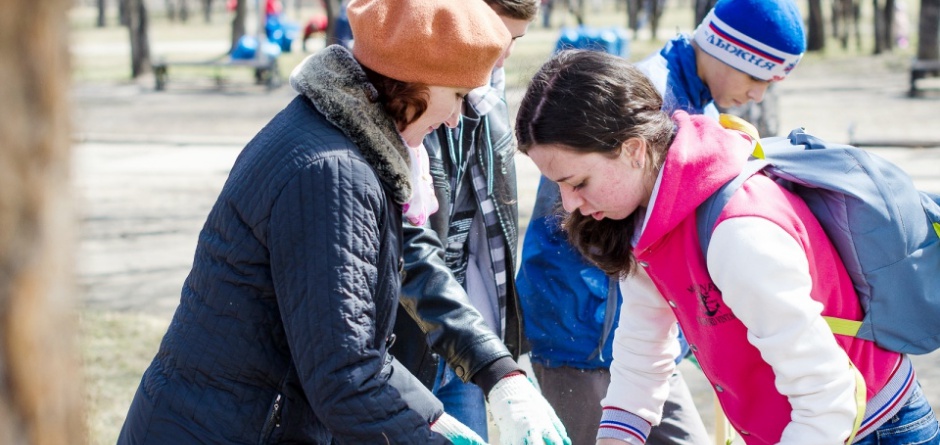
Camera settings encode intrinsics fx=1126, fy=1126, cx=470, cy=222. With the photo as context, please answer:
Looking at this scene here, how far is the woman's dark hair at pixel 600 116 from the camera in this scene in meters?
2.23

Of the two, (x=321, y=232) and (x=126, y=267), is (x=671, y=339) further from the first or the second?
(x=126, y=267)

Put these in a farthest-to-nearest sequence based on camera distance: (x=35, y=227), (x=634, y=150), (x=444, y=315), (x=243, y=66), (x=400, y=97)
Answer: (x=243, y=66) → (x=444, y=315) → (x=634, y=150) → (x=400, y=97) → (x=35, y=227)

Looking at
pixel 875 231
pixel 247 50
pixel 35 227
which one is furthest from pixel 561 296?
pixel 247 50

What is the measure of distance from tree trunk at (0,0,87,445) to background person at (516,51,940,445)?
128cm

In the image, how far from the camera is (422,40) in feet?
6.81

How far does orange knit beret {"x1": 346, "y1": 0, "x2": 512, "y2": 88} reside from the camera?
81.9 inches

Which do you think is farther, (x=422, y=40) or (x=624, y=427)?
(x=624, y=427)

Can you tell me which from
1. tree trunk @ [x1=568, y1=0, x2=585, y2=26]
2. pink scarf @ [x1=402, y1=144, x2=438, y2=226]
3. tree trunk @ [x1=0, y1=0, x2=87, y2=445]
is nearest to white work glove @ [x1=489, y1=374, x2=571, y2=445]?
pink scarf @ [x1=402, y1=144, x2=438, y2=226]

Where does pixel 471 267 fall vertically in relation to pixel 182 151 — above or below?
above

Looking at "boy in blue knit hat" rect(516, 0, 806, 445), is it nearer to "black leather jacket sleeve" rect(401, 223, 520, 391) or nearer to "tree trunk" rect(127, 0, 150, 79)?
"black leather jacket sleeve" rect(401, 223, 520, 391)

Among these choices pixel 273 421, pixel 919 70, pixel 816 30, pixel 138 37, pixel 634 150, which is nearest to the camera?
pixel 273 421

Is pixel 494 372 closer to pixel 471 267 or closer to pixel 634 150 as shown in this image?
pixel 634 150

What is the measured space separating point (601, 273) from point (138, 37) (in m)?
19.2

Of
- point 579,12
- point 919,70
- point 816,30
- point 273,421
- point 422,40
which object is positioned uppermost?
point 422,40
